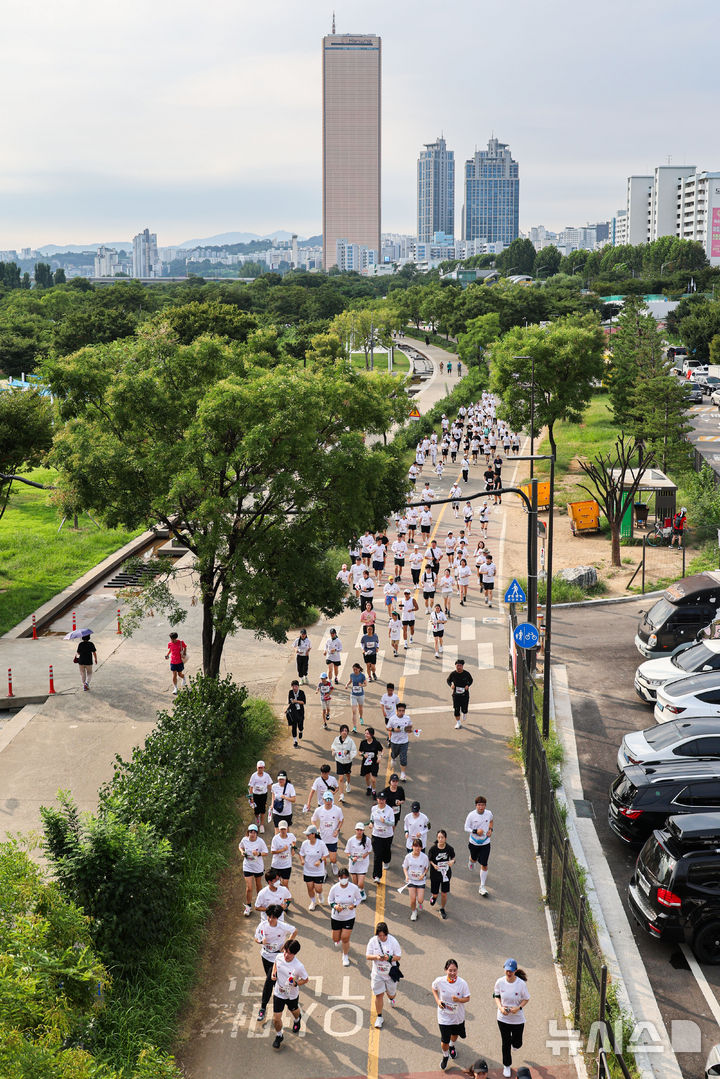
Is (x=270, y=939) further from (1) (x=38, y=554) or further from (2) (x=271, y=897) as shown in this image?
(1) (x=38, y=554)

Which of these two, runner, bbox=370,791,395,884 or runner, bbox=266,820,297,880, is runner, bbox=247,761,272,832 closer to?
runner, bbox=266,820,297,880

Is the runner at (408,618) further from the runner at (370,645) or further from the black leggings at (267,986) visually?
the black leggings at (267,986)

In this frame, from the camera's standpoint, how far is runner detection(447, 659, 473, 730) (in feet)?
63.1

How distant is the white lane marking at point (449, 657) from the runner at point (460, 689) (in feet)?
10.4

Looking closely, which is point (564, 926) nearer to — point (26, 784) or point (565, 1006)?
point (565, 1006)

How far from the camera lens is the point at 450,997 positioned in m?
10.3

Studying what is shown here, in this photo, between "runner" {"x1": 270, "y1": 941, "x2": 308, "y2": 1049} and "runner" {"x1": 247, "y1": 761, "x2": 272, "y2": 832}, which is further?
A: "runner" {"x1": 247, "y1": 761, "x2": 272, "y2": 832}

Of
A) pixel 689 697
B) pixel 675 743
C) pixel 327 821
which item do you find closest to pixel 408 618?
pixel 689 697

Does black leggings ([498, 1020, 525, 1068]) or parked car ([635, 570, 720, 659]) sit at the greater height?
parked car ([635, 570, 720, 659])

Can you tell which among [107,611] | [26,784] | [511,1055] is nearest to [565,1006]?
[511,1055]

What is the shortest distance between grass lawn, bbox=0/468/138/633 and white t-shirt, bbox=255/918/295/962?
17456 millimetres

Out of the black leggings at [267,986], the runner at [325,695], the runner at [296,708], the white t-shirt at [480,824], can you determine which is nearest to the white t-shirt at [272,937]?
the black leggings at [267,986]

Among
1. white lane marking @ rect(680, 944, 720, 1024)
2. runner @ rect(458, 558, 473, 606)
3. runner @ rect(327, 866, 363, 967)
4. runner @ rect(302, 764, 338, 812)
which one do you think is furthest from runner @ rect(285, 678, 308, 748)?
runner @ rect(458, 558, 473, 606)

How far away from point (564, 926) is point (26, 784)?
982cm
